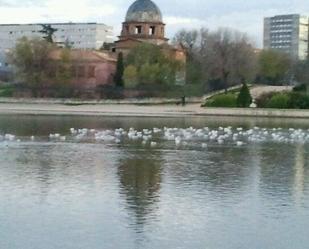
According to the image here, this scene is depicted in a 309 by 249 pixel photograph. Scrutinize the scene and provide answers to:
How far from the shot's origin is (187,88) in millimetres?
84938

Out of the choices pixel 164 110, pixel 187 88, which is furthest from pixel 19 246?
pixel 187 88

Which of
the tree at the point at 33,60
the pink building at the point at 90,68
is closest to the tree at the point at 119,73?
the pink building at the point at 90,68

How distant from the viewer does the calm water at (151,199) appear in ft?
43.0

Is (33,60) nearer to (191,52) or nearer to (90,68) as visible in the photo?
(90,68)

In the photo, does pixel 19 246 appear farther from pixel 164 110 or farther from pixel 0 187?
pixel 164 110

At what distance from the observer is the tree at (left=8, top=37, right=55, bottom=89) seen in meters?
85.9

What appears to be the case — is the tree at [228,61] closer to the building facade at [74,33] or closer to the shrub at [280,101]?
the shrub at [280,101]

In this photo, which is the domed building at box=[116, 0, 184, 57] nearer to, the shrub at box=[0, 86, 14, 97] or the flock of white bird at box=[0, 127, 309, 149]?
the shrub at box=[0, 86, 14, 97]

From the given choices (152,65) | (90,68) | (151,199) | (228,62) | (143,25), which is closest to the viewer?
(151,199)

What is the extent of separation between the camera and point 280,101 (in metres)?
64.8

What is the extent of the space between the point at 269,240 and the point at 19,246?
4395mm

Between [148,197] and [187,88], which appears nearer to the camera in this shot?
[148,197]

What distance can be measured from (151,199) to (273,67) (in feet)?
292

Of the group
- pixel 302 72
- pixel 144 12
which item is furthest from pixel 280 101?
pixel 144 12
